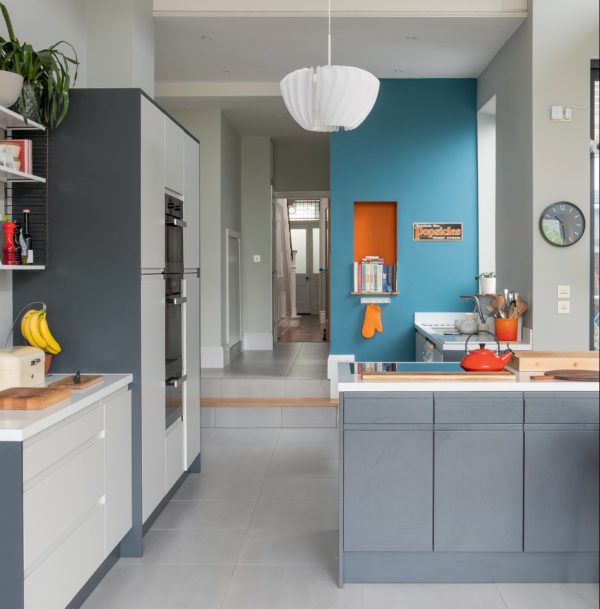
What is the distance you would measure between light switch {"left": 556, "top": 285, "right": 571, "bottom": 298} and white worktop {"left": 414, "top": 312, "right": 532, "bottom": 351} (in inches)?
13.5

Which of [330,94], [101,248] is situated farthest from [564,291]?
[101,248]

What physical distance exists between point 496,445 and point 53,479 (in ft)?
6.02

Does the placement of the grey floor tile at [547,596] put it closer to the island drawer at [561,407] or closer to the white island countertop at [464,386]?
the island drawer at [561,407]

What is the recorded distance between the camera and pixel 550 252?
16.9 feet

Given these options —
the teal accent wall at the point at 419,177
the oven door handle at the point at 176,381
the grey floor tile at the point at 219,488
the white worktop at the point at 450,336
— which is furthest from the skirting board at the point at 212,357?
the oven door handle at the point at 176,381

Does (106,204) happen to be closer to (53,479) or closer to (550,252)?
(53,479)

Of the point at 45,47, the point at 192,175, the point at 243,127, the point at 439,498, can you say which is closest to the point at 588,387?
the point at 439,498

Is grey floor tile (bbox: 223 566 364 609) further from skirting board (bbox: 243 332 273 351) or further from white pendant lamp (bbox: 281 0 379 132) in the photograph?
skirting board (bbox: 243 332 273 351)

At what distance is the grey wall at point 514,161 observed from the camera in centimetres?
529

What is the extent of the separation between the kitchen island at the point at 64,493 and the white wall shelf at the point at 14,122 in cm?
117

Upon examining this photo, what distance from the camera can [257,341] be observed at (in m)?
9.94

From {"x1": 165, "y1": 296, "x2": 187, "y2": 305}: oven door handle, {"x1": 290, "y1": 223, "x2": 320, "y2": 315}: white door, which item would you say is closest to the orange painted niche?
{"x1": 165, "y1": 296, "x2": 187, "y2": 305}: oven door handle

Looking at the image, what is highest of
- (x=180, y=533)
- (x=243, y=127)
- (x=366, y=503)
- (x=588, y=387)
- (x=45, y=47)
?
(x=243, y=127)

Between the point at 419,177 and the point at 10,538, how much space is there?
5.41 metres
